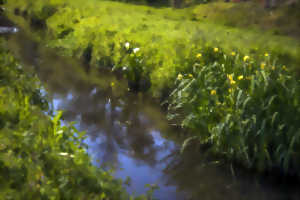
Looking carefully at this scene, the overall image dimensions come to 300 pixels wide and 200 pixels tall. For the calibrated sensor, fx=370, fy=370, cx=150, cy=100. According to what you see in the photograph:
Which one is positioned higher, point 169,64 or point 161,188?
point 169,64

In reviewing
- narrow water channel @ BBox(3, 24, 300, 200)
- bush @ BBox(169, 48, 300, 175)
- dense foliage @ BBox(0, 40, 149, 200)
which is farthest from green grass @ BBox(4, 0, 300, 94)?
dense foliage @ BBox(0, 40, 149, 200)

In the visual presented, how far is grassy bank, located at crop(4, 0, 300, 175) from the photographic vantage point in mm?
5297

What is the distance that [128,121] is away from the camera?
7.69 metres

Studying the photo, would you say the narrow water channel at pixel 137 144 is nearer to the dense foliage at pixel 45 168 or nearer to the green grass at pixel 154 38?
the dense foliage at pixel 45 168

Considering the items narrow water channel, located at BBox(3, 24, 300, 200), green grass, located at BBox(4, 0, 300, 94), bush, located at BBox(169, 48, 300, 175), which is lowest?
narrow water channel, located at BBox(3, 24, 300, 200)

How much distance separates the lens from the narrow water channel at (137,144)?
5.21 meters

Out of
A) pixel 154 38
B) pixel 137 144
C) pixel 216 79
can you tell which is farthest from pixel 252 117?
pixel 154 38

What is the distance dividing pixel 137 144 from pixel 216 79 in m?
1.81

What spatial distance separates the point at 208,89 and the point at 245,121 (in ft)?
3.34

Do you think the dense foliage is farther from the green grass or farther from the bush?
the green grass

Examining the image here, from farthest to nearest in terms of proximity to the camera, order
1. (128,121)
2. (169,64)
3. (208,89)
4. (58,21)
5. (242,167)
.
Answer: (58,21), (169,64), (128,121), (208,89), (242,167)

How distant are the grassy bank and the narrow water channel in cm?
33

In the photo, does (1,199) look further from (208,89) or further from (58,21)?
(58,21)

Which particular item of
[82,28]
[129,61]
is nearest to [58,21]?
Answer: [82,28]
